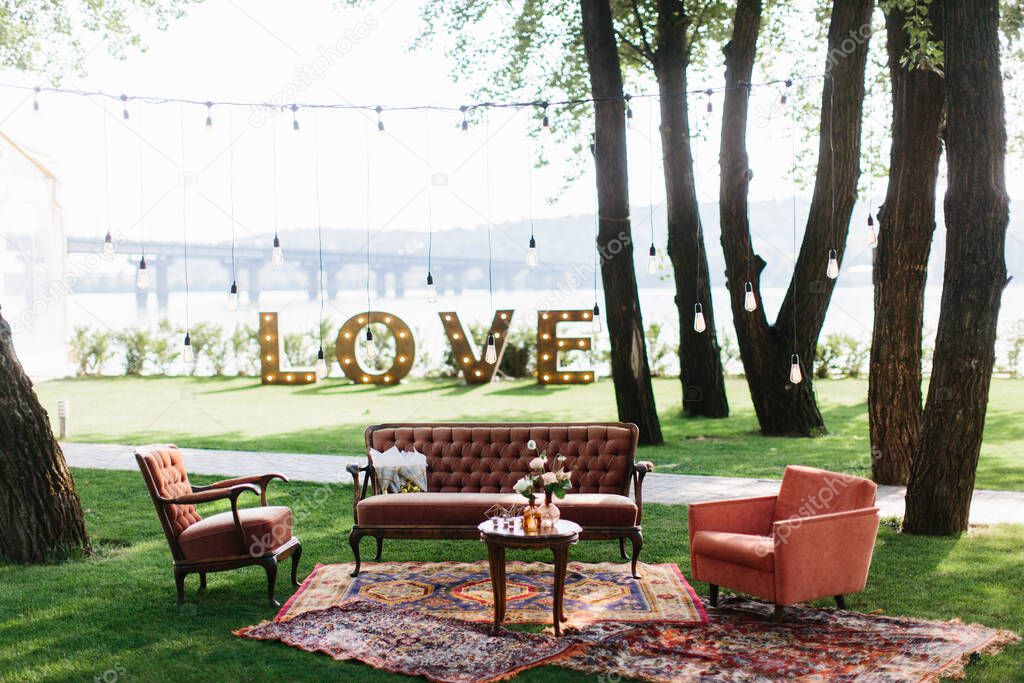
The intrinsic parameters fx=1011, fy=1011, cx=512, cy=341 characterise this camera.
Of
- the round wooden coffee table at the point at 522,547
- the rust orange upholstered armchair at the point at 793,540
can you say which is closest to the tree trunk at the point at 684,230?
the rust orange upholstered armchair at the point at 793,540

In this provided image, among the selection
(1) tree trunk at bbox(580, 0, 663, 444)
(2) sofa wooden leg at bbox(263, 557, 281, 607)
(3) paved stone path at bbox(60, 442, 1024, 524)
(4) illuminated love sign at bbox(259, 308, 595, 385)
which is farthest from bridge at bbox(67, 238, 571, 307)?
(2) sofa wooden leg at bbox(263, 557, 281, 607)

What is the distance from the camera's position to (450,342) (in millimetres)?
19438

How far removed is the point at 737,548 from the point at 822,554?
1.52 ft

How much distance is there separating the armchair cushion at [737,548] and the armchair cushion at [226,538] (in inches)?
102

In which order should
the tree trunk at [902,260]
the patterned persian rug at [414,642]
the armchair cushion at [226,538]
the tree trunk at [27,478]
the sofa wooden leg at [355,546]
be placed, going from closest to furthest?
the patterned persian rug at [414,642] → the armchair cushion at [226,538] → the sofa wooden leg at [355,546] → the tree trunk at [27,478] → the tree trunk at [902,260]

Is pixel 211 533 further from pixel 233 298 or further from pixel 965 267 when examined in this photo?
pixel 965 267

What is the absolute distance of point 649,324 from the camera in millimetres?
20750

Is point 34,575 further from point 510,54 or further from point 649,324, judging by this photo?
point 649,324

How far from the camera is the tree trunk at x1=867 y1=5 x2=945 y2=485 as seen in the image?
8.72m

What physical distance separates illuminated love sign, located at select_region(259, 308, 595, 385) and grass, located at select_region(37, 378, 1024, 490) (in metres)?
0.34

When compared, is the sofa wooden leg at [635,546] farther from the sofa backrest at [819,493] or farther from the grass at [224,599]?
the sofa backrest at [819,493]

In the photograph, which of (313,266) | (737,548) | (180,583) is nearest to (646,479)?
(737,548)

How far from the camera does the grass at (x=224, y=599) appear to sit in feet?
16.3

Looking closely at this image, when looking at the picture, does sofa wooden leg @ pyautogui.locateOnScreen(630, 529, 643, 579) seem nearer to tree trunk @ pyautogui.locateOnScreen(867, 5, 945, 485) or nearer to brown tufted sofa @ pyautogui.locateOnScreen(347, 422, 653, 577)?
brown tufted sofa @ pyautogui.locateOnScreen(347, 422, 653, 577)
